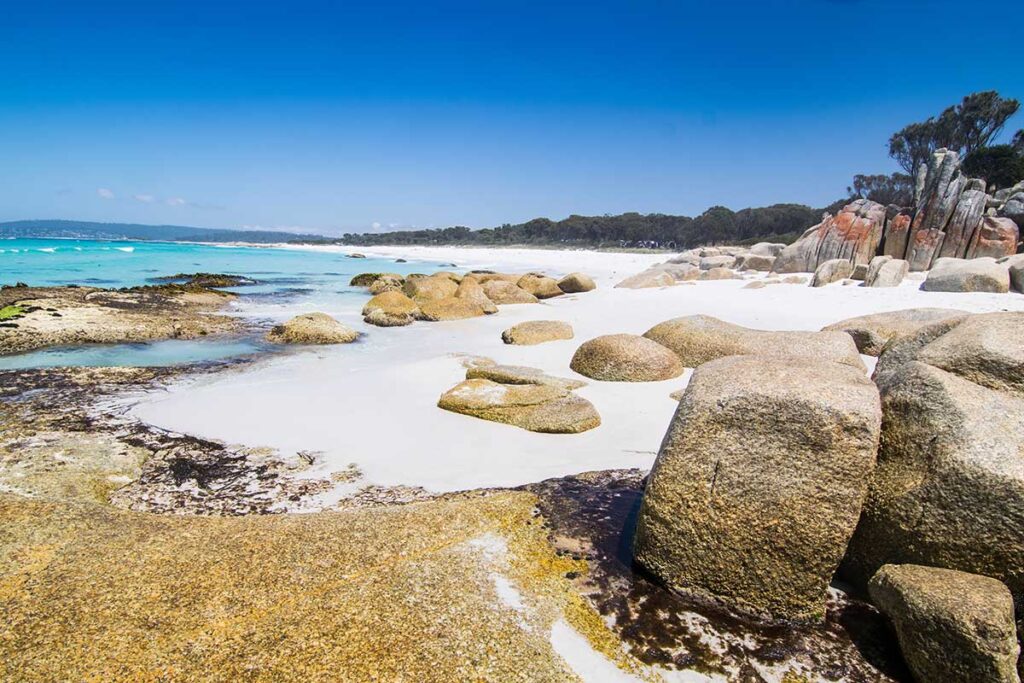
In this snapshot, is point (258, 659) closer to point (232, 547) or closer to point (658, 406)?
point (232, 547)

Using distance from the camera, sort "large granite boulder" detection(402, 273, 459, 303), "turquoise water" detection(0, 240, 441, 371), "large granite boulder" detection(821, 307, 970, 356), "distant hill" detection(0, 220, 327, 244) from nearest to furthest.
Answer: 1. "large granite boulder" detection(821, 307, 970, 356)
2. "turquoise water" detection(0, 240, 441, 371)
3. "large granite boulder" detection(402, 273, 459, 303)
4. "distant hill" detection(0, 220, 327, 244)

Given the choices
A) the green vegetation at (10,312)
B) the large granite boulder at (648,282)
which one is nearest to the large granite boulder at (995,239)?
the large granite boulder at (648,282)

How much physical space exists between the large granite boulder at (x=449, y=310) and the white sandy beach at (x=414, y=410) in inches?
39.2

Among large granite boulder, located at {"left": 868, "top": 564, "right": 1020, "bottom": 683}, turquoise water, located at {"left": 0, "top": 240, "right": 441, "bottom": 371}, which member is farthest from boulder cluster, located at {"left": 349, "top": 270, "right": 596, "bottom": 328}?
large granite boulder, located at {"left": 868, "top": 564, "right": 1020, "bottom": 683}

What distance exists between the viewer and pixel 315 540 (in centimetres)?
367

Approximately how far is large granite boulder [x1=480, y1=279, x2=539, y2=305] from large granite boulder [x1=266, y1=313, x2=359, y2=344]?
674 cm

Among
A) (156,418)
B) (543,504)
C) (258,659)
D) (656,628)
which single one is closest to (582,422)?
(543,504)

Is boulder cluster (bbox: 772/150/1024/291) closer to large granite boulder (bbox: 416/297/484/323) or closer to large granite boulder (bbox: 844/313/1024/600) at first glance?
large granite boulder (bbox: 416/297/484/323)

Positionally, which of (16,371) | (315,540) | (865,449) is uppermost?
(865,449)

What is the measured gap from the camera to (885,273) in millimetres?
18625

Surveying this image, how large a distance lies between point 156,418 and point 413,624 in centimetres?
571

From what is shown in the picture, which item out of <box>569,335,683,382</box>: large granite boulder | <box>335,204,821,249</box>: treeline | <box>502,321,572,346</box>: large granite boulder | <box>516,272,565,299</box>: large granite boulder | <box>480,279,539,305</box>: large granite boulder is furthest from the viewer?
<box>335,204,821,249</box>: treeline

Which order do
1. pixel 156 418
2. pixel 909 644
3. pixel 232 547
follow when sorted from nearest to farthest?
pixel 909 644 < pixel 232 547 < pixel 156 418

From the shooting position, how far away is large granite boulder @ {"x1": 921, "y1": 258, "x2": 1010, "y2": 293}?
51.5 ft
